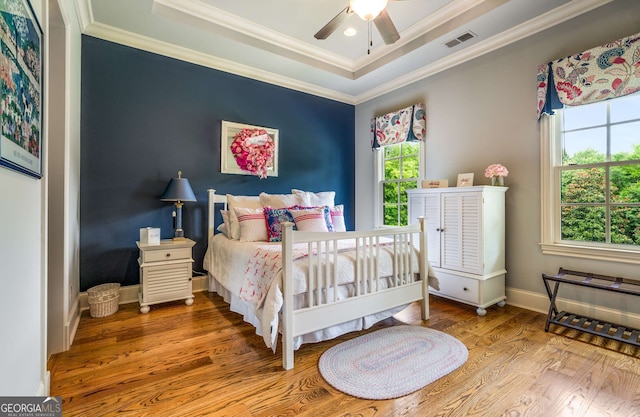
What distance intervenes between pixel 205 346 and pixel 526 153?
3369 mm

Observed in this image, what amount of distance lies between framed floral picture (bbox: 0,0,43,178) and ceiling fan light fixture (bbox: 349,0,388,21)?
1747 mm

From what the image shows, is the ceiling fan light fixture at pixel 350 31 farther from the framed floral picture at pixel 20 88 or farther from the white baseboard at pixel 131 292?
the white baseboard at pixel 131 292

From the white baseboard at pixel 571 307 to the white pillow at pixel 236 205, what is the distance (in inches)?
113

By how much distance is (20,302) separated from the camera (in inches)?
47.1

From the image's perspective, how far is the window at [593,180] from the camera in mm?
2434

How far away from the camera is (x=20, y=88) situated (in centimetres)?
117

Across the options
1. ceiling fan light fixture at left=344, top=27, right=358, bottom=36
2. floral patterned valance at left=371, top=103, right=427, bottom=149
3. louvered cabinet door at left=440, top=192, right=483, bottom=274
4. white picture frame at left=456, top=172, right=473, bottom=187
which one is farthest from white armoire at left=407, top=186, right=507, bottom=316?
ceiling fan light fixture at left=344, top=27, right=358, bottom=36

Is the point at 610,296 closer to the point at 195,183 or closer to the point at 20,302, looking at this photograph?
the point at 20,302

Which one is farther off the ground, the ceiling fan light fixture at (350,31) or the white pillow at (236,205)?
the ceiling fan light fixture at (350,31)

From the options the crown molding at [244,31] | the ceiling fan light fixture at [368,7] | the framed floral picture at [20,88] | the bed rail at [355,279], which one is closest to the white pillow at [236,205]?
the bed rail at [355,279]

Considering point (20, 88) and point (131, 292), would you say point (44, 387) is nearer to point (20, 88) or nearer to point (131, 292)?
point (20, 88)

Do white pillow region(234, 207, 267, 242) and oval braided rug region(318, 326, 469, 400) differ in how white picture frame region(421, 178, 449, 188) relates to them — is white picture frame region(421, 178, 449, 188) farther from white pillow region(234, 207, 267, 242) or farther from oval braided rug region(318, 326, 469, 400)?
white pillow region(234, 207, 267, 242)

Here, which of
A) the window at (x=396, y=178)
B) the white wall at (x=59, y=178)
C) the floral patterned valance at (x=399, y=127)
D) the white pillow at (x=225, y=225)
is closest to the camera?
the white wall at (x=59, y=178)

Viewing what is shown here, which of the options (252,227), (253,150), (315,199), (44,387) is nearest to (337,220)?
(315,199)
